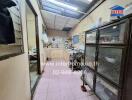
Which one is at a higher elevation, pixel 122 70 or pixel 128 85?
pixel 122 70

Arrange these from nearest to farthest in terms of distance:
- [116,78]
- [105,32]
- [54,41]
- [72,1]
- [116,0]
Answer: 1. [116,78]
2. [105,32]
3. [116,0]
4. [72,1]
5. [54,41]

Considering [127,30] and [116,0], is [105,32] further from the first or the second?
[116,0]

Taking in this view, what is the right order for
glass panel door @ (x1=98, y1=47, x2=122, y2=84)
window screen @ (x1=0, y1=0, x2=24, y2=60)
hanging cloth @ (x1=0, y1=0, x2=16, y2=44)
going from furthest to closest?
1. glass panel door @ (x1=98, y1=47, x2=122, y2=84)
2. window screen @ (x1=0, y1=0, x2=24, y2=60)
3. hanging cloth @ (x1=0, y1=0, x2=16, y2=44)

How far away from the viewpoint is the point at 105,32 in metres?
1.63

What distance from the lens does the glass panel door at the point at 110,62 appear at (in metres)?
1.29

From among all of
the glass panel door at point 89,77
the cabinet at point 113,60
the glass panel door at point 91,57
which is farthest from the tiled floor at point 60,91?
the glass panel door at point 91,57

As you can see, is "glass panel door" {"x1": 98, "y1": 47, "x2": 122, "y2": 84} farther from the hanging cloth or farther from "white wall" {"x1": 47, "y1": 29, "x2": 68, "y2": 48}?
"white wall" {"x1": 47, "y1": 29, "x2": 68, "y2": 48}

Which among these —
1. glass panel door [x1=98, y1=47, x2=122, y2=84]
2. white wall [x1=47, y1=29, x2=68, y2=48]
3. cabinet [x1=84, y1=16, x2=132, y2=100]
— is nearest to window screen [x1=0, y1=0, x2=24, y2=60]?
cabinet [x1=84, y1=16, x2=132, y2=100]

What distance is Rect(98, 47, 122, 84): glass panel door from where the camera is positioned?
1290mm

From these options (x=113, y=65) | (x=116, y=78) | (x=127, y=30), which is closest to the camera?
(x=127, y=30)

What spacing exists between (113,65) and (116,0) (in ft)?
4.90

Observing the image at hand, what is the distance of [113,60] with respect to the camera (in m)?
1.42

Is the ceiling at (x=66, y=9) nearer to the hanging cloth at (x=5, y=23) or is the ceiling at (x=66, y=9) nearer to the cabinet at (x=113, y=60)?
the cabinet at (x=113, y=60)

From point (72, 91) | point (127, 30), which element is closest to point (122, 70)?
point (127, 30)
